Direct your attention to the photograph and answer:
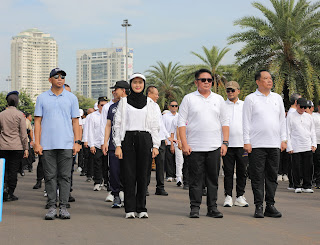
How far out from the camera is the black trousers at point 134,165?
8.22 meters

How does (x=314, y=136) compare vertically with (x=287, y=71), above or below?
below

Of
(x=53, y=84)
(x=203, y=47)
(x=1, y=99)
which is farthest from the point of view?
(x=1, y=99)

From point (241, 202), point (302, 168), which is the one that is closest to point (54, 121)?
point (241, 202)

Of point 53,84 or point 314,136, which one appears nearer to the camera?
point 53,84

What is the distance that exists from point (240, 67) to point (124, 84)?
1940cm

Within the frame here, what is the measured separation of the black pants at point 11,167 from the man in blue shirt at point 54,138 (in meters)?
2.80

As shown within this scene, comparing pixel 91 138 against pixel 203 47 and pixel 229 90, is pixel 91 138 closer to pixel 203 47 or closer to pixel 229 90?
pixel 229 90

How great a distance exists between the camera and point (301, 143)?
1269 cm

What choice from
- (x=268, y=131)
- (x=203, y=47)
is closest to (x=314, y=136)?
(x=268, y=131)

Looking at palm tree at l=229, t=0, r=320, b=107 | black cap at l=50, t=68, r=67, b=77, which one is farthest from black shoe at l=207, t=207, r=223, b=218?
palm tree at l=229, t=0, r=320, b=107

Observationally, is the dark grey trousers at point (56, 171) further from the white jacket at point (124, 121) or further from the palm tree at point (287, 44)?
the palm tree at point (287, 44)

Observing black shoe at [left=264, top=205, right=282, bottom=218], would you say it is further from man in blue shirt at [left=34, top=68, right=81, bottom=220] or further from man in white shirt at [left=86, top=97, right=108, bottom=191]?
man in white shirt at [left=86, top=97, right=108, bottom=191]

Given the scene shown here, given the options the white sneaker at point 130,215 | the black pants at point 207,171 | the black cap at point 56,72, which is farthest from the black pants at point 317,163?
the black cap at point 56,72

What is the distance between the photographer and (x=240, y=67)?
28609 millimetres
